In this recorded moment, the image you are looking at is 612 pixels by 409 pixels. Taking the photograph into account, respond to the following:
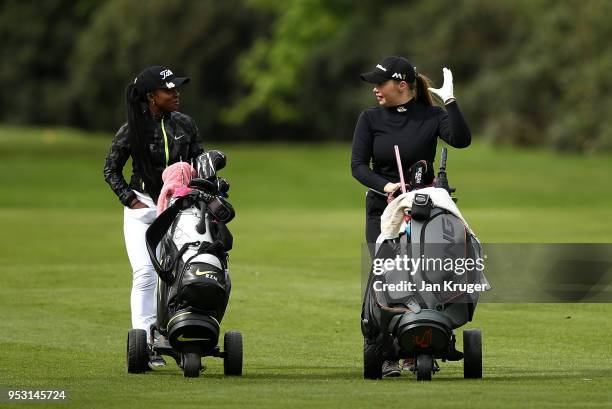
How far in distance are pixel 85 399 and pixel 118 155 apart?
2.56 meters

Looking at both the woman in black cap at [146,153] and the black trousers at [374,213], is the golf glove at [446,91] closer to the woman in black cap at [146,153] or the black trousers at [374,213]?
the black trousers at [374,213]

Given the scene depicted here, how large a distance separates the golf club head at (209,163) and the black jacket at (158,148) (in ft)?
1.61

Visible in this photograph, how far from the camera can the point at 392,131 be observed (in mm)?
10000

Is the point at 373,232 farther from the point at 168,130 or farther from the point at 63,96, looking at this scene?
the point at 63,96

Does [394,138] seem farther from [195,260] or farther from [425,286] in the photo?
[195,260]

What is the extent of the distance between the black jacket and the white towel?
1.80 meters

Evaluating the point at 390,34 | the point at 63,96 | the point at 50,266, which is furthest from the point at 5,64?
the point at 50,266

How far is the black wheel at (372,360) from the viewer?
380 inches

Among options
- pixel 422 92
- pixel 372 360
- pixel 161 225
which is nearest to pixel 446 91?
pixel 422 92

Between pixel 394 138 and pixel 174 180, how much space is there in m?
1.42

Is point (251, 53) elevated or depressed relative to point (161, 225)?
elevated

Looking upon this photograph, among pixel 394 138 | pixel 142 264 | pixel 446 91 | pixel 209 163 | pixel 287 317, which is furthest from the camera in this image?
pixel 287 317

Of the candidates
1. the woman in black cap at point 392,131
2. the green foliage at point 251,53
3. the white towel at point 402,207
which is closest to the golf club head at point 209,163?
the woman in black cap at point 392,131

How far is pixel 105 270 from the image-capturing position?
18812 mm
